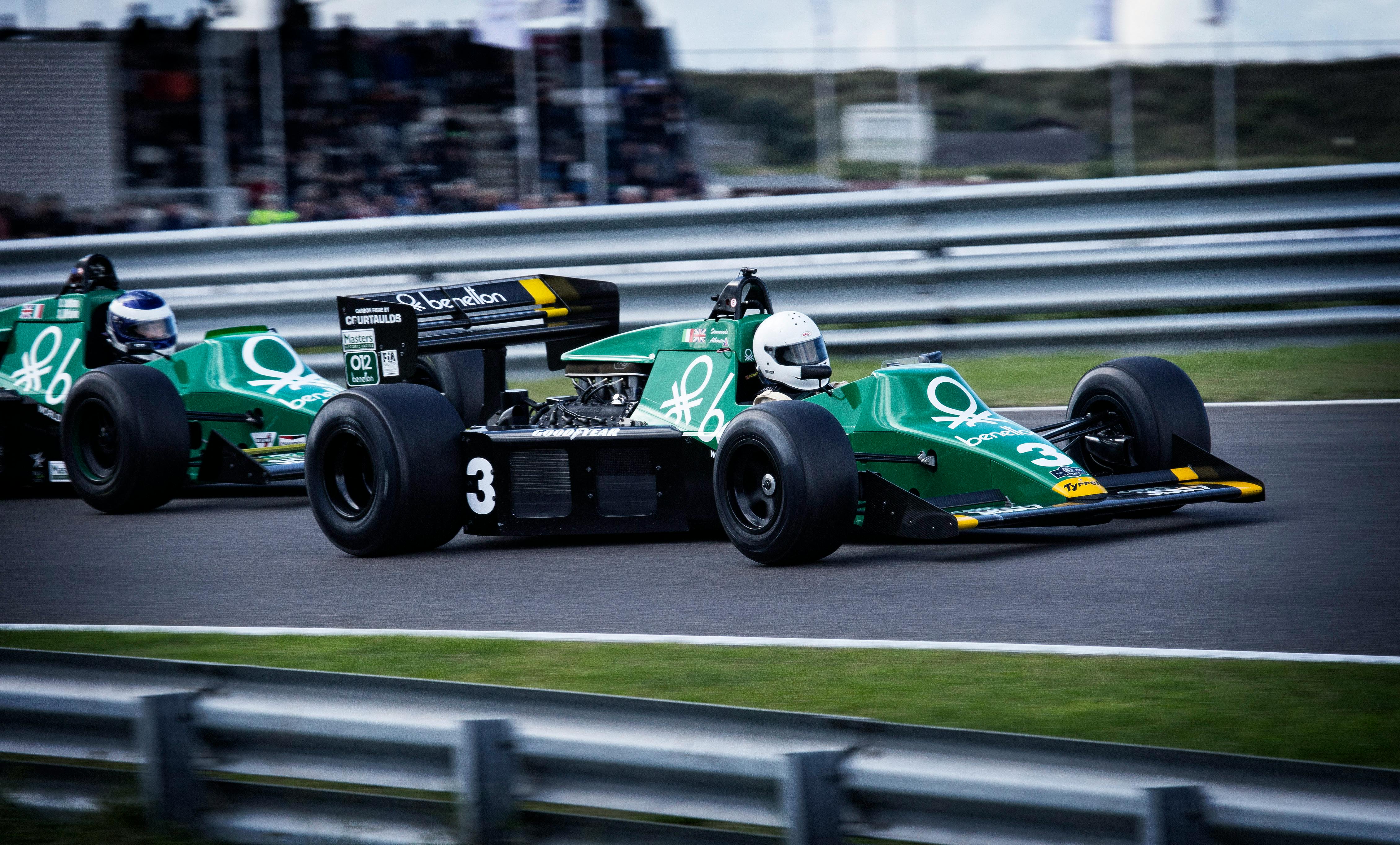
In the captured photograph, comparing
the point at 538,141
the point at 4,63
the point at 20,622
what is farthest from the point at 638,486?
the point at 4,63

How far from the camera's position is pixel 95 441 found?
9328mm

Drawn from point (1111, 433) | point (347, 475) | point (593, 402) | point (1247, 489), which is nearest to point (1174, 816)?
point (1247, 489)

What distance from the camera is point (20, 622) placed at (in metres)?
6.18

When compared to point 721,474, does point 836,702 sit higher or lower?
lower

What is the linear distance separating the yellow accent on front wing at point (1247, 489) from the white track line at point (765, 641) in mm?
2081

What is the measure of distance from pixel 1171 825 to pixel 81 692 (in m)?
2.52

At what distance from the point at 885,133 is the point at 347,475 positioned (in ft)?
21.6

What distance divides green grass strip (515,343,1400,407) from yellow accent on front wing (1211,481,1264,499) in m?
3.18

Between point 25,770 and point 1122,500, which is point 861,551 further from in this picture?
point 25,770

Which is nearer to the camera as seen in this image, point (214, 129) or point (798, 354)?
point (798, 354)

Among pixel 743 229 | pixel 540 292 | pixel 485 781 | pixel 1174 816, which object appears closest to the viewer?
pixel 1174 816

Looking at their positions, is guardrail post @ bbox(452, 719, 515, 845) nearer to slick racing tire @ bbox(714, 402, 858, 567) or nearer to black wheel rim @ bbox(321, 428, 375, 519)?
slick racing tire @ bbox(714, 402, 858, 567)

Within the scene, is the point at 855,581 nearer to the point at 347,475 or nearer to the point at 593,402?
the point at 593,402

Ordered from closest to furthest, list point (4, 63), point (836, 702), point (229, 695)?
point (229, 695) < point (836, 702) < point (4, 63)
